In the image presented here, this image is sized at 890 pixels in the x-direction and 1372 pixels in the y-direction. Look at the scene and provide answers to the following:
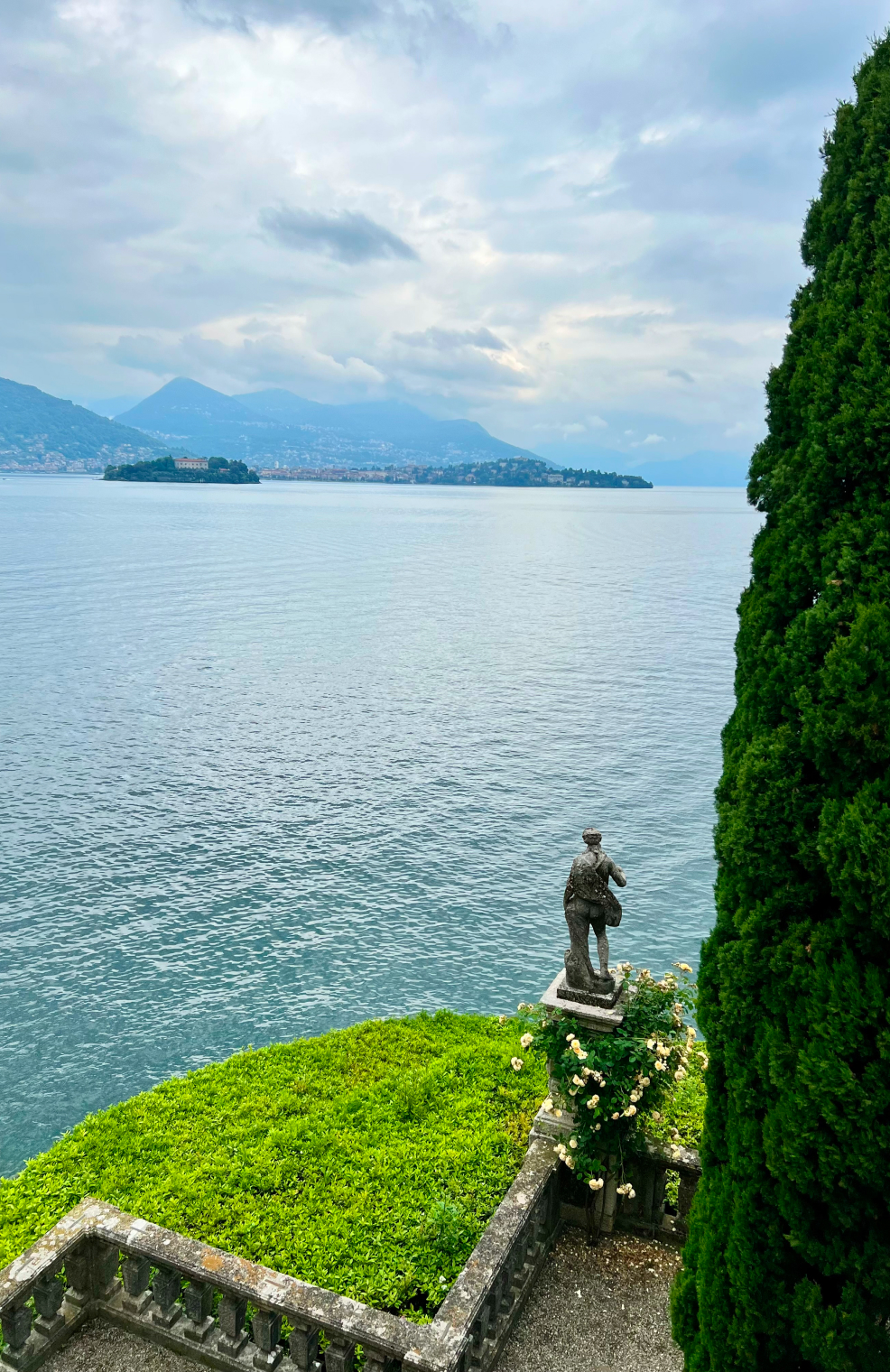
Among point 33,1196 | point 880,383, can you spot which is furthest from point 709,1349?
point 33,1196

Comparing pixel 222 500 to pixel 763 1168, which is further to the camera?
pixel 222 500

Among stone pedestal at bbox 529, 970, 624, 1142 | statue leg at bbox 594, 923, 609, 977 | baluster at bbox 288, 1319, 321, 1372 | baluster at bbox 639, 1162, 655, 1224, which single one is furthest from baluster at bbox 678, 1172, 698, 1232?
baluster at bbox 288, 1319, 321, 1372

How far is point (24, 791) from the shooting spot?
101ft

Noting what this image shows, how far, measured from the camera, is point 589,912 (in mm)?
9945

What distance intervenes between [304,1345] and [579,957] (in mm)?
4417

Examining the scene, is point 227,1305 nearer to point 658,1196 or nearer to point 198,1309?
point 198,1309

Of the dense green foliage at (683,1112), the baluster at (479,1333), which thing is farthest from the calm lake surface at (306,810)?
the baluster at (479,1333)

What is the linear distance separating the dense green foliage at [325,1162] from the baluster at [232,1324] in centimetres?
146

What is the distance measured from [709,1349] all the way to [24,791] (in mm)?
29953

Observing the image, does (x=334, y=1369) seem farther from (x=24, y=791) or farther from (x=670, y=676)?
(x=670, y=676)

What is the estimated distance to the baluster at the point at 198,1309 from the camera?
790cm

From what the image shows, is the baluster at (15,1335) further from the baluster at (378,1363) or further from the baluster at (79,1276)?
the baluster at (378,1363)

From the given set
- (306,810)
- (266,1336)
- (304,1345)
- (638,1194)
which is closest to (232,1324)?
(266,1336)

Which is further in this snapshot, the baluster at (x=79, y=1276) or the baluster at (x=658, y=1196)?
the baluster at (x=658, y=1196)
